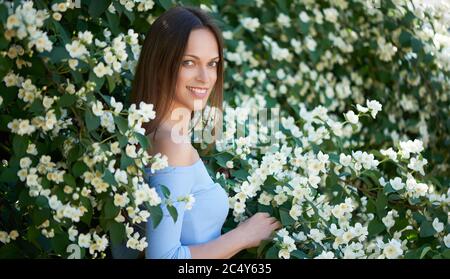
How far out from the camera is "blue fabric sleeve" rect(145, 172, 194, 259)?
6.09ft

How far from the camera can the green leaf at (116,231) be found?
1817 mm

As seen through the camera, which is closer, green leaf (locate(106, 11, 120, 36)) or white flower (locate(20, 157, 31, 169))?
white flower (locate(20, 157, 31, 169))

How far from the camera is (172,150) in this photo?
75.6 inches

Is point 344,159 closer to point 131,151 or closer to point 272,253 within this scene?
point 272,253

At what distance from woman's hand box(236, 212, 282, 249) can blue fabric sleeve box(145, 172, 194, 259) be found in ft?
0.57

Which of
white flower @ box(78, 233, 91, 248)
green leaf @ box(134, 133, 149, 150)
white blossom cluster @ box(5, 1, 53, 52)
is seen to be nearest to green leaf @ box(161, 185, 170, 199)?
green leaf @ box(134, 133, 149, 150)

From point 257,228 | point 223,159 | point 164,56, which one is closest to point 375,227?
point 257,228

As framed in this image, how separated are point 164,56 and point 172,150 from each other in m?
0.26

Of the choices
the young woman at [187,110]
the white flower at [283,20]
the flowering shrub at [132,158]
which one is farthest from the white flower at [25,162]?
the white flower at [283,20]

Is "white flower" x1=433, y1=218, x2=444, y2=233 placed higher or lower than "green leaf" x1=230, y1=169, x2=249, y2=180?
lower

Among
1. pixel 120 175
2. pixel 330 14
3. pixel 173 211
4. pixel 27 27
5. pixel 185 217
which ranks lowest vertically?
pixel 330 14

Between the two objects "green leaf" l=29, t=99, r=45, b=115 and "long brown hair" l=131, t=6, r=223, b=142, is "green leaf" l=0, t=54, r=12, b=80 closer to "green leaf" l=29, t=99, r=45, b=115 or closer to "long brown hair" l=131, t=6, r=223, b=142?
"green leaf" l=29, t=99, r=45, b=115

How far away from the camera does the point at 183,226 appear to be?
1.98m
